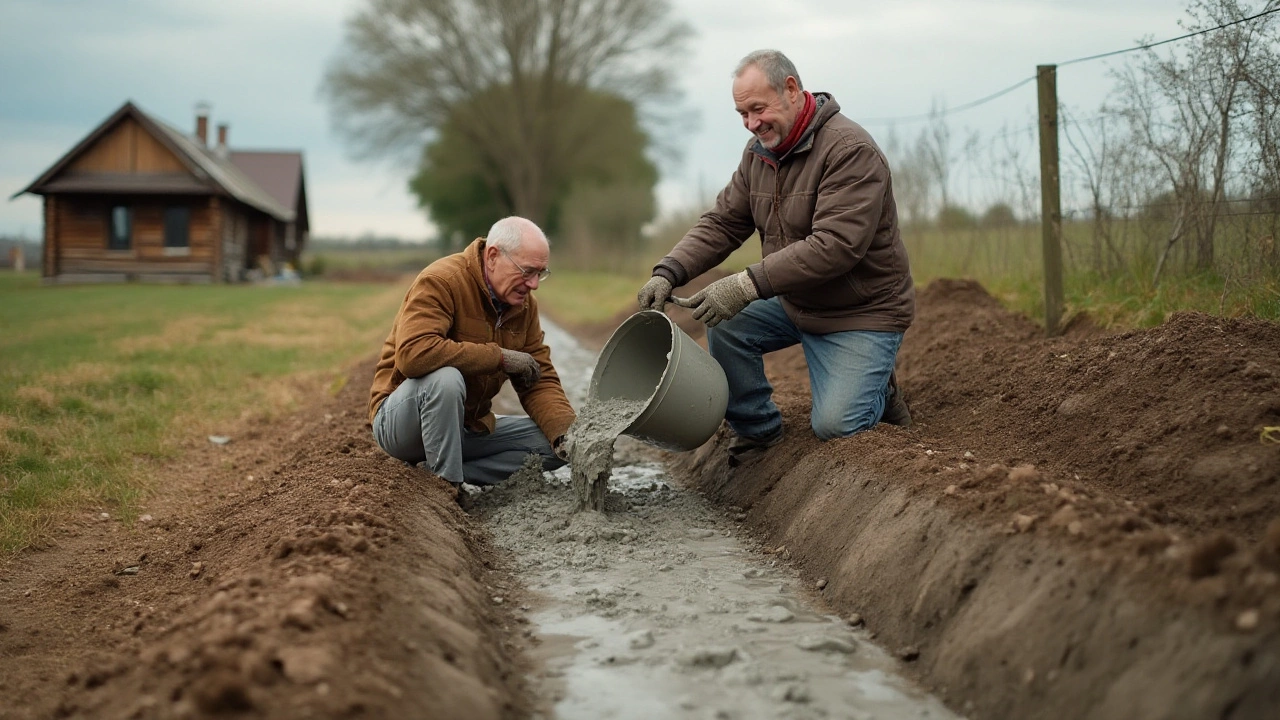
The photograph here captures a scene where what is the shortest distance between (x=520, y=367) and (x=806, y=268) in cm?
137

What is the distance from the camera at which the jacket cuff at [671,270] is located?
525 cm

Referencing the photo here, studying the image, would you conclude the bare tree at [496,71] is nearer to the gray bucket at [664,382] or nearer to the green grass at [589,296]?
the green grass at [589,296]

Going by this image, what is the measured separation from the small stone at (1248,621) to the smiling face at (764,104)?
10.2ft

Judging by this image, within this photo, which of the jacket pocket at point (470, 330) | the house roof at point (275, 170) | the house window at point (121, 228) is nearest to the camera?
the jacket pocket at point (470, 330)

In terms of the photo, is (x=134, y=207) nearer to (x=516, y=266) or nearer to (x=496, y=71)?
(x=496, y=71)

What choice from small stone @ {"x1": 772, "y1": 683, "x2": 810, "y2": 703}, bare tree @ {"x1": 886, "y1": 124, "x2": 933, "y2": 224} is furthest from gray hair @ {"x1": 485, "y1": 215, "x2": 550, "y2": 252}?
bare tree @ {"x1": 886, "y1": 124, "x2": 933, "y2": 224}

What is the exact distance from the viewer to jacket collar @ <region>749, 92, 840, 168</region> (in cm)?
490

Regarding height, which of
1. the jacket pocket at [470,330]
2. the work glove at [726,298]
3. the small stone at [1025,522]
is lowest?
the small stone at [1025,522]

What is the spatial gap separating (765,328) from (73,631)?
3269mm

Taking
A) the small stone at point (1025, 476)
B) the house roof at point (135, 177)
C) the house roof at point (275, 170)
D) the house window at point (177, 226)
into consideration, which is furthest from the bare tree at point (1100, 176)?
the house roof at point (275, 170)

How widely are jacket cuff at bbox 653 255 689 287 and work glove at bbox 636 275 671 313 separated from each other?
4 centimetres

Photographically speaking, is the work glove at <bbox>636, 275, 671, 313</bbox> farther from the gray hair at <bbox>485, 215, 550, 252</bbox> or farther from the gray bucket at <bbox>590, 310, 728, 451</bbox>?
the gray hair at <bbox>485, 215, 550, 252</bbox>

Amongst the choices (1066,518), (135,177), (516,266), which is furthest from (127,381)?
(135,177)

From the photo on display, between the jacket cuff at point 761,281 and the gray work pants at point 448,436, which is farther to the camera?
the jacket cuff at point 761,281
